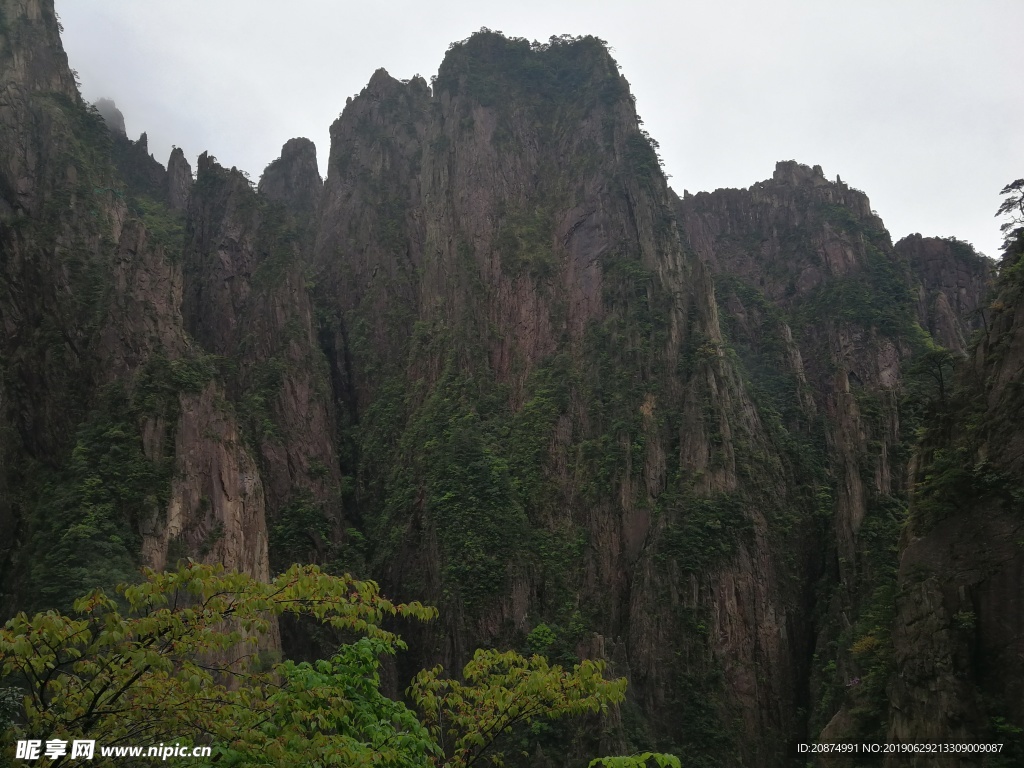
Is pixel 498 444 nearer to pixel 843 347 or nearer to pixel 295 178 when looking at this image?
pixel 843 347

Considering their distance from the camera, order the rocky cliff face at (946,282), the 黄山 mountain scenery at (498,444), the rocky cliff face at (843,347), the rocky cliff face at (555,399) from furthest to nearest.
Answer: the rocky cliff face at (946,282), the rocky cliff face at (555,399), the rocky cliff face at (843,347), the 黄山 mountain scenery at (498,444)

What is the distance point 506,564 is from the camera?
39.8 meters

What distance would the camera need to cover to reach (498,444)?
46156 millimetres

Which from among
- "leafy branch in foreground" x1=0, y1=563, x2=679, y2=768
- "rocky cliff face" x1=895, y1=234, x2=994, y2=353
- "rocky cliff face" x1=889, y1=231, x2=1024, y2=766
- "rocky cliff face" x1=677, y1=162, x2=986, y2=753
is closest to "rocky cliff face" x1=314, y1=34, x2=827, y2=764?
"rocky cliff face" x1=677, y1=162, x2=986, y2=753

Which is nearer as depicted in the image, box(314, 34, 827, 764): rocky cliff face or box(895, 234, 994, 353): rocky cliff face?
box(314, 34, 827, 764): rocky cliff face

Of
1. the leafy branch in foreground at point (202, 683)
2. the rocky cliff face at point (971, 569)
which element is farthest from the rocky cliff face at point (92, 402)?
the rocky cliff face at point (971, 569)

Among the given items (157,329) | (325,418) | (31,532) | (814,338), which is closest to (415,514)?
(325,418)

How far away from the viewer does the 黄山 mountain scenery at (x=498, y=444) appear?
9.21 m

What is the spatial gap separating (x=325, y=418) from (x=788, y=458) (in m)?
28.7

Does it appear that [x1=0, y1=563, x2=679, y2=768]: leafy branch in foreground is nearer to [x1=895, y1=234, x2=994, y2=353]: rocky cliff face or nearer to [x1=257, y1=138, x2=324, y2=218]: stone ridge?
[x1=895, y1=234, x2=994, y2=353]: rocky cliff face

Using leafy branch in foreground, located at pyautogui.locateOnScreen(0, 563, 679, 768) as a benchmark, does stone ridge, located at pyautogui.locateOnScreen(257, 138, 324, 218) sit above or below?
above

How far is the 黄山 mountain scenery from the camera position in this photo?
921 cm

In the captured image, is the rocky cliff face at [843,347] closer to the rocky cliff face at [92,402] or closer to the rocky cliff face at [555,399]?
the rocky cliff face at [555,399]

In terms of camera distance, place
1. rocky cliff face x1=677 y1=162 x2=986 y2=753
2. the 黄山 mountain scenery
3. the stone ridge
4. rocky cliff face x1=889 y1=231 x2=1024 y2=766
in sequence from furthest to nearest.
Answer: the stone ridge < rocky cliff face x1=677 y1=162 x2=986 y2=753 < rocky cliff face x1=889 y1=231 x2=1024 y2=766 < the 黄山 mountain scenery
